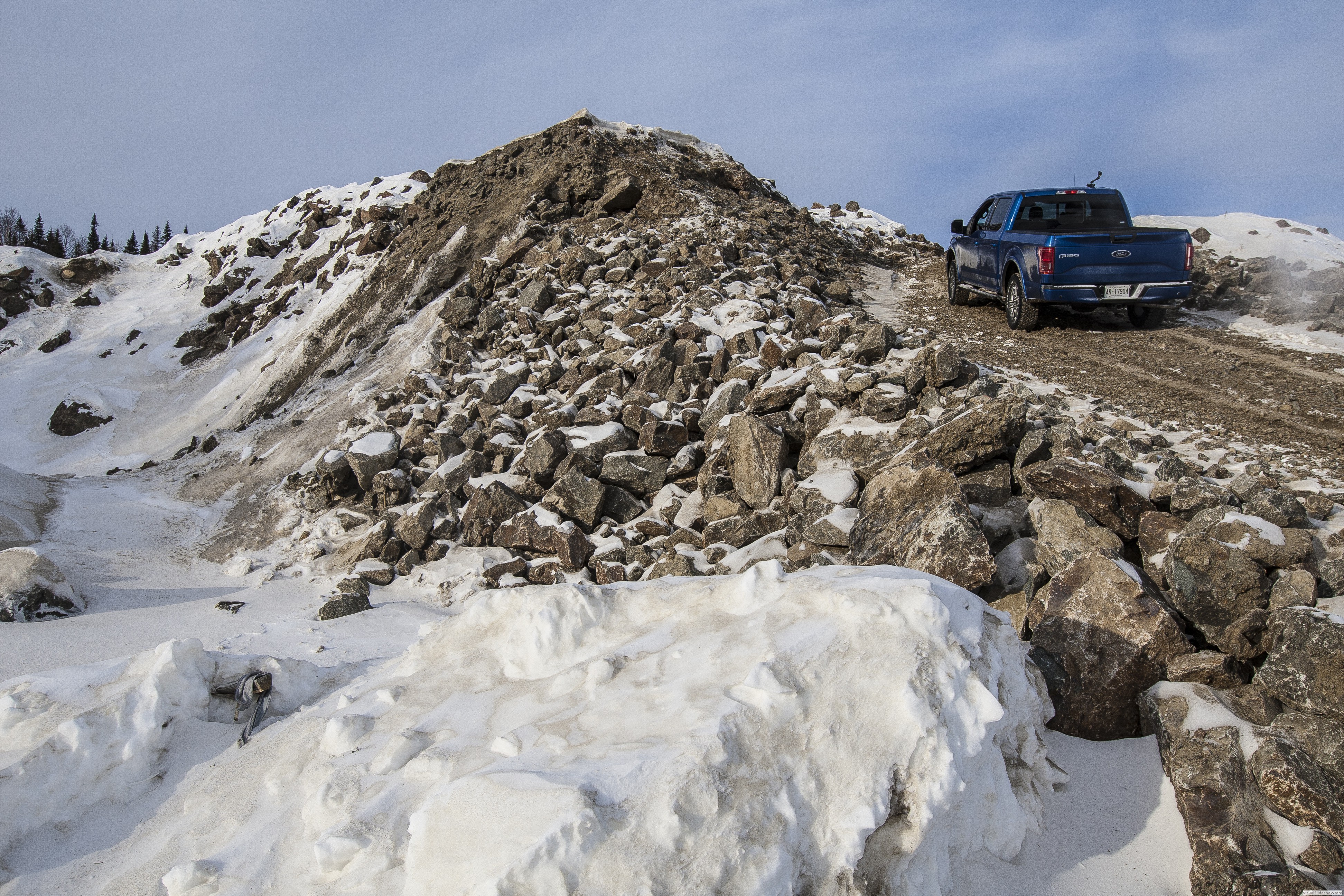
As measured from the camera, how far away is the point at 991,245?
29.3ft

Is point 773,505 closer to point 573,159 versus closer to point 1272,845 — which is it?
point 1272,845

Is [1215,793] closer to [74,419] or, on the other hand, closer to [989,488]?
[989,488]

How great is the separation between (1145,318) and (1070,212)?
157 centimetres

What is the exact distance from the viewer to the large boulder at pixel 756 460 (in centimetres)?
583

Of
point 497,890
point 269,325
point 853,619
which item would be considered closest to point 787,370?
point 853,619

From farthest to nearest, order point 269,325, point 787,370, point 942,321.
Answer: point 269,325 < point 942,321 < point 787,370

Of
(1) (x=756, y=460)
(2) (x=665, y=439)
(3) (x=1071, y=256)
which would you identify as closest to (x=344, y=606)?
(2) (x=665, y=439)

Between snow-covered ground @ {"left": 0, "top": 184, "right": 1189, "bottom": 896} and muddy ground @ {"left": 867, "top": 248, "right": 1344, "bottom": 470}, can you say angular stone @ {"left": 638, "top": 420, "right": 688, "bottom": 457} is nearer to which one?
muddy ground @ {"left": 867, "top": 248, "right": 1344, "bottom": 470}

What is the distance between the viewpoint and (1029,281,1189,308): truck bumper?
24.8 feet

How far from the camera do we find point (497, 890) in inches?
72.4

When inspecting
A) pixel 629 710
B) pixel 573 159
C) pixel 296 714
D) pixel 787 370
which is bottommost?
pixel 296 714

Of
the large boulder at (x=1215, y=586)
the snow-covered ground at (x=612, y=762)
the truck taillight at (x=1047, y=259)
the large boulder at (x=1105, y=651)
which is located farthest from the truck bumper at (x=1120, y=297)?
the snow-covered ground at (x=612, y=762)

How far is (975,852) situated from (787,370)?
5.10 meters

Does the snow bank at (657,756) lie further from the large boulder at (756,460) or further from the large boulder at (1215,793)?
the large boulder at (756,460)
